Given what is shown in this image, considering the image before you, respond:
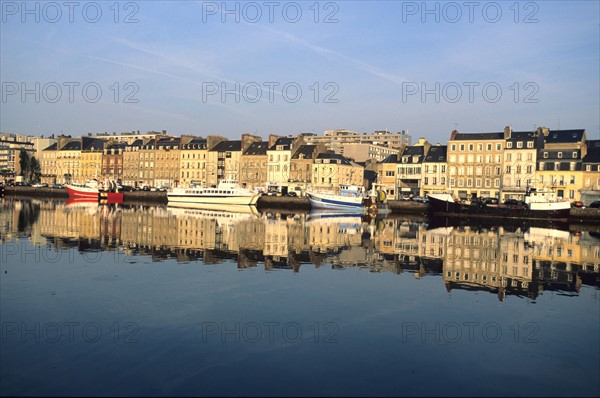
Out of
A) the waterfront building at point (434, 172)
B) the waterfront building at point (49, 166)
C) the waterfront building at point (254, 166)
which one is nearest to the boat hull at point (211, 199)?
the waterfront building at point (254, 166)

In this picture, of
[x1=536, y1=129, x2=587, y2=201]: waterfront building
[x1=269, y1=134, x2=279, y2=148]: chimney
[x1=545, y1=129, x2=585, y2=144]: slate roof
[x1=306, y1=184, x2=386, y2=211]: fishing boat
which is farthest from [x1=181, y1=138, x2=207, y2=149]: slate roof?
[x1=545, y1=129, x2=585, y2=144]: slate roof

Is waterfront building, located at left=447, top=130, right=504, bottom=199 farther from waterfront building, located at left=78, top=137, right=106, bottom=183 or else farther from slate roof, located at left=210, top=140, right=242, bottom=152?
waterfront building, located at left=78, top=137, right=106, bottom=183

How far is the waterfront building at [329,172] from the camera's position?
9988 cm

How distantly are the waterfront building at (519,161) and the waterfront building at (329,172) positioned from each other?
28670 millimetres

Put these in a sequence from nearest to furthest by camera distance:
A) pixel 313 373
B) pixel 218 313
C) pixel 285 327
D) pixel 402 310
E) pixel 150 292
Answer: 1. pixel 313 373
2. pixel 285 327
3. pixel 218 313
4. pixel 402 310
5. pixel 150 292

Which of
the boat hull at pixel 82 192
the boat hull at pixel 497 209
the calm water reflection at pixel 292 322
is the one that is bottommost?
the calm water reflection at pixel 292 322

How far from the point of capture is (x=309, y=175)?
333 feet

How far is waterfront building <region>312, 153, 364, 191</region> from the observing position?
99.9 metres

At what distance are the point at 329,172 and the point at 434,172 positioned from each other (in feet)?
64.8

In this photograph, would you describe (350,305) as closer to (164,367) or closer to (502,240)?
(164,367)

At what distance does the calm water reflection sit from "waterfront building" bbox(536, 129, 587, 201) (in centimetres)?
5141

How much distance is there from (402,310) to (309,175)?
85.8 meters

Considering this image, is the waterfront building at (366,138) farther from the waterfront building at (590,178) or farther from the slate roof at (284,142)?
the waterfront building at (590,178)

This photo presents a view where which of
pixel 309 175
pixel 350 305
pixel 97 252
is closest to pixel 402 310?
pixel 350 305
